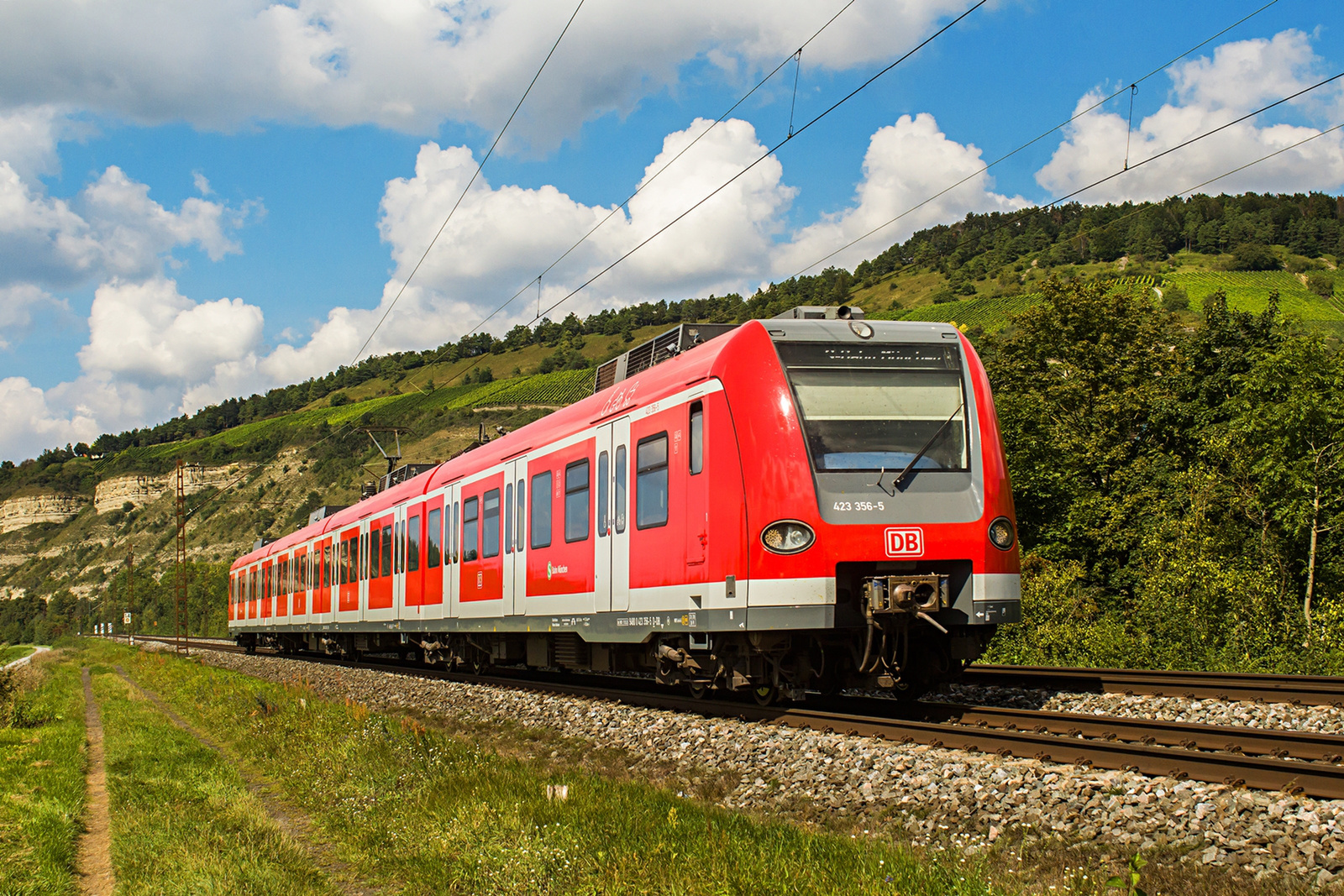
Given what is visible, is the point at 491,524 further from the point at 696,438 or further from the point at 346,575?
the point at 346,575

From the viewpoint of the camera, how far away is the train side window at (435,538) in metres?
19.2

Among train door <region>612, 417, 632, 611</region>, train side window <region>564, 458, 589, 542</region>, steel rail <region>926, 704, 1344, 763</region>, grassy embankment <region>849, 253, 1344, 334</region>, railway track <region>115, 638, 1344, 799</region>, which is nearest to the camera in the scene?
railway track <region>115, 638, 1344, 799</region>

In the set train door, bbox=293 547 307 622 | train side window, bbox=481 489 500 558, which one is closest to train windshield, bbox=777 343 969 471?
train side window, bbox=481 489 500 558

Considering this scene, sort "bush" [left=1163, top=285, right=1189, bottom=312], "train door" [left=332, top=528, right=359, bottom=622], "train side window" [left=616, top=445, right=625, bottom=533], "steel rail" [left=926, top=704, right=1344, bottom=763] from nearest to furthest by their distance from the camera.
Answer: "steel rail" [left=926, top=704, right=1344, bottom=763] < "train side window" [left=616, top=445, right=625, bottom=533] < "train door" [left=332, top=528, right=359, bottom=622] < "bush" [left=1163, top=285, right=1189, bottom=312]

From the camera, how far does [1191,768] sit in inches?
256

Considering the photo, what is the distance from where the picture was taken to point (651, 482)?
11438 millimetres

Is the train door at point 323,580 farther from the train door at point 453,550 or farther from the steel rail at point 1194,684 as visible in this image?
the steel rail at point 1194,684

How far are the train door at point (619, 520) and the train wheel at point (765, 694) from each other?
1.64 m

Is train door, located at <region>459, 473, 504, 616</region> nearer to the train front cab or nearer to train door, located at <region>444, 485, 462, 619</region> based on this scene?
train door, located at <region>444, 485, 462, 619</region>

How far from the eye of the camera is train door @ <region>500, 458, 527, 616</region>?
1529cm

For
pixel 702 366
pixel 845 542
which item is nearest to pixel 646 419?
pixel 702 366

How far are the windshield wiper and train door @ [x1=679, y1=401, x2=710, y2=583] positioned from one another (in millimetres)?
1607

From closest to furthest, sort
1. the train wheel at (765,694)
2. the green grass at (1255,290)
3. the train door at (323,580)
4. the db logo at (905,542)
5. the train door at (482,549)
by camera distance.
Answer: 1. the db logo at (905,542)
2. the train wheel at (765,694)
3. the train door at (482,549)
4. the train door at (323,580)
5. the green grass at (1255,290)

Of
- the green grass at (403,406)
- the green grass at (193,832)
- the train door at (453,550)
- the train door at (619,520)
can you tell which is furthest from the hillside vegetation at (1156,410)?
the green grass at (193,832)
